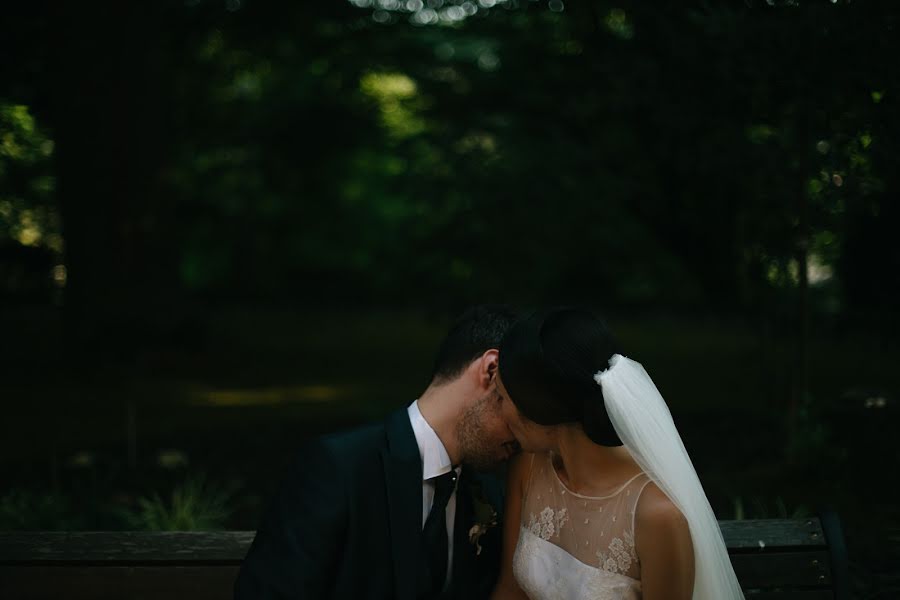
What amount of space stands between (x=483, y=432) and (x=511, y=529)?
1.94 ft

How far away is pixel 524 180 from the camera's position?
31.9 feet

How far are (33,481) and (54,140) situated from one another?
6459 millimetres

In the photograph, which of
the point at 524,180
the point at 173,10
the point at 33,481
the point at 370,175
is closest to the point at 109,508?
the point at 33,481

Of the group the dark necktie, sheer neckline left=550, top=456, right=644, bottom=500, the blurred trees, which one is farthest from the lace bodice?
the blurred trees

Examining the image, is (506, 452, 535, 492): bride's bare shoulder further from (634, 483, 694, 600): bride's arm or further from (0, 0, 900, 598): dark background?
(0, 0, 900, 598): dark background

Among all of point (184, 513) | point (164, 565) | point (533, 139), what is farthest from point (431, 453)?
point (533, 139)

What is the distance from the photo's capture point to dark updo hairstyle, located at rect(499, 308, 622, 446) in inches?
110

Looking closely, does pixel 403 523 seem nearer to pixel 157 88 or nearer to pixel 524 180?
pixel 524 180

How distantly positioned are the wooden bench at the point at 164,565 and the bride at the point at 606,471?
1.56 feet

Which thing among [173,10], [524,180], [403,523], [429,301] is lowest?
[403,523]

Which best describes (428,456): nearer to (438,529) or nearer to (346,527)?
(438,529)

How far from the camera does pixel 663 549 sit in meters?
2.89

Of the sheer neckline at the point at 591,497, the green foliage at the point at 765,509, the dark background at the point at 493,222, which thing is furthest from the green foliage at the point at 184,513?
the green foliage at the point at 765,509

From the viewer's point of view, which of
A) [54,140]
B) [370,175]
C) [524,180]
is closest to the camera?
[524,180]
